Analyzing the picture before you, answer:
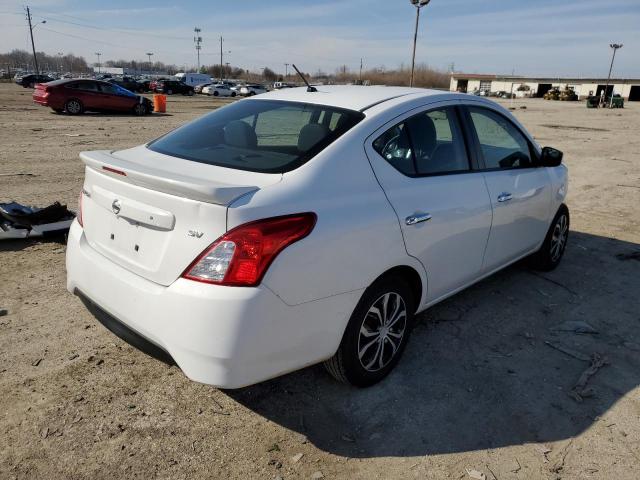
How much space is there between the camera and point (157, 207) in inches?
95.4

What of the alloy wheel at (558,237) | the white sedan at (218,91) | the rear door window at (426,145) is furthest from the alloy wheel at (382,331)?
the white sedan at (218,91)

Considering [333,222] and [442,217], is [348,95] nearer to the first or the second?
[442,217]

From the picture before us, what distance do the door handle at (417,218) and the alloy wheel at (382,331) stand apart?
43 centimetres

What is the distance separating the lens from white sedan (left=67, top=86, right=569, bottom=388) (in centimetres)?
226


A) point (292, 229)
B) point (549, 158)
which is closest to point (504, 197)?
point (549, 158)

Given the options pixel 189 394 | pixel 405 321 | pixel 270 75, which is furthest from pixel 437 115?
pixel 270 75

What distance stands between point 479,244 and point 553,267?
6.38ft

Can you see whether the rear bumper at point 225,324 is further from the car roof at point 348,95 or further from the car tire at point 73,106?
the car tire at point 73,106

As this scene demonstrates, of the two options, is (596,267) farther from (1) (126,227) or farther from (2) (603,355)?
(1) (126,227)

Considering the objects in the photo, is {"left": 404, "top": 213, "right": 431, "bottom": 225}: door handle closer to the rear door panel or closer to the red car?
the rear door panel

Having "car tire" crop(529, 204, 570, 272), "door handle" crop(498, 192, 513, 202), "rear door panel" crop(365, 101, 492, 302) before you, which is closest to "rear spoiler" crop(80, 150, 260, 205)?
"rear door panel" crop(365, 101, 492, 302)

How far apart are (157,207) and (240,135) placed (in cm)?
103

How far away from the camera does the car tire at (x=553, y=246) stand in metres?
4.91

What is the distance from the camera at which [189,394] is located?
2.94m
